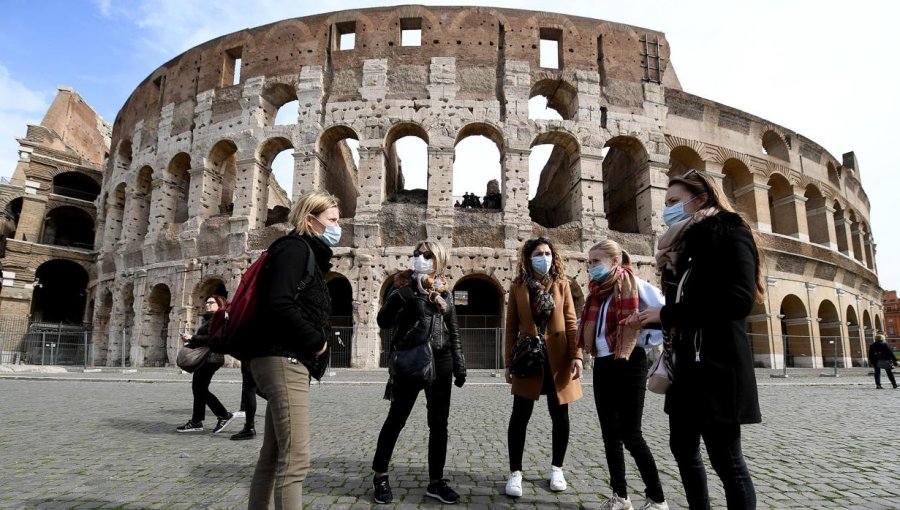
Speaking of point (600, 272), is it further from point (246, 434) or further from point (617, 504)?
point (246, 434)

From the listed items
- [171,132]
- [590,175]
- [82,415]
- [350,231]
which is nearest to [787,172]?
[590,175]

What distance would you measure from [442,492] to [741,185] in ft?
66.4

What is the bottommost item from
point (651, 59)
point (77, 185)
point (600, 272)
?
point (600, 272)

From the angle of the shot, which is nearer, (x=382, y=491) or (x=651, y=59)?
(x=382, y=491)

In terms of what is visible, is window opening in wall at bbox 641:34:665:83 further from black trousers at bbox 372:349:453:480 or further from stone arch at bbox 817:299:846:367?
black trousers at bbox 372:349:453:480

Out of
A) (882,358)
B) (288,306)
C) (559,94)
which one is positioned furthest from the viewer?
(559,94)

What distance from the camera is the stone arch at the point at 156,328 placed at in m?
18.2

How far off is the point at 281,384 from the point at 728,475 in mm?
1959

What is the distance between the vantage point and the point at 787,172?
64.6 ft

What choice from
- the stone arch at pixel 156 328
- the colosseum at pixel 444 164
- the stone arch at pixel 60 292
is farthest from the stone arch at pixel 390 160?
the stone arch at pixel 60 292

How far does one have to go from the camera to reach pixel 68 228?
2769cm

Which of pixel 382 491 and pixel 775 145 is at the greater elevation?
pixel 775 145

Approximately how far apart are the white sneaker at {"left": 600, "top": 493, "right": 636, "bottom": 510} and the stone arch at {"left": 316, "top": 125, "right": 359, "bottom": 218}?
1402 cm

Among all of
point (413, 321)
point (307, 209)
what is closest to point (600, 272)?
point (413, 321)
